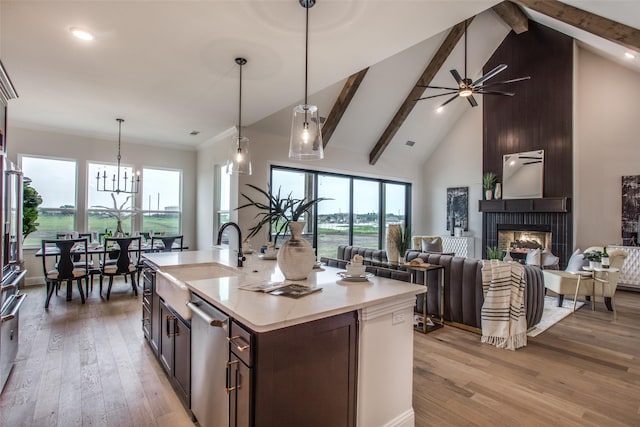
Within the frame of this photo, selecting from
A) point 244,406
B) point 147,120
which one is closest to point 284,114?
point 147,120

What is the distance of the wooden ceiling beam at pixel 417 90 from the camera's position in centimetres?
598

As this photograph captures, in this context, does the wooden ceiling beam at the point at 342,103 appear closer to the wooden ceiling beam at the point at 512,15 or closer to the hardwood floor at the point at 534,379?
the wooden ceiling beam at the point at 512,15

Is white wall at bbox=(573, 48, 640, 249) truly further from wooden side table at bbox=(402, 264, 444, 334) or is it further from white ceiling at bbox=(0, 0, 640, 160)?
wooden side table at bbox=(402, 264, 444, 334)

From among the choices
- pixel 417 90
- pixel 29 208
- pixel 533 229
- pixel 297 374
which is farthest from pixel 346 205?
pixel 297 374

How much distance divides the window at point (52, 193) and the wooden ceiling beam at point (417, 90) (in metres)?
6.46

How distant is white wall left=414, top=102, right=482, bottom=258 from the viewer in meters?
8.12

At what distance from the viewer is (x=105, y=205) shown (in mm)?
6508

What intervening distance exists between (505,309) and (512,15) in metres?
5.98

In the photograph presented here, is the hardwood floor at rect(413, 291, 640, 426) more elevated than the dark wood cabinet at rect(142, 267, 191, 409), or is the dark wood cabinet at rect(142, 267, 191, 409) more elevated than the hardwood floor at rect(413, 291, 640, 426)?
the dark wood cabinet at rect(142, 267, 191, 409)

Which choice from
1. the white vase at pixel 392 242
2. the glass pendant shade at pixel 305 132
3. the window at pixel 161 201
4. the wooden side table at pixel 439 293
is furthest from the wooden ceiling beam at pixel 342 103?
the window at pixel 161 201

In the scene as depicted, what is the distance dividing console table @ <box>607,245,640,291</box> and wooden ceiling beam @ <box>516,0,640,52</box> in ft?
11.2

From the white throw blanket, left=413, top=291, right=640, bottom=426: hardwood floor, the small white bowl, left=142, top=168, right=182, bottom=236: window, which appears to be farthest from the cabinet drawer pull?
left=142, top=168, right=182, bottom=236: window

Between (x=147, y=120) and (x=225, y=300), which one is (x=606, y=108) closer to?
(x=225, y=300)

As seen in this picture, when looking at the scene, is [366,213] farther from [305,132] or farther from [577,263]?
[305,132]
